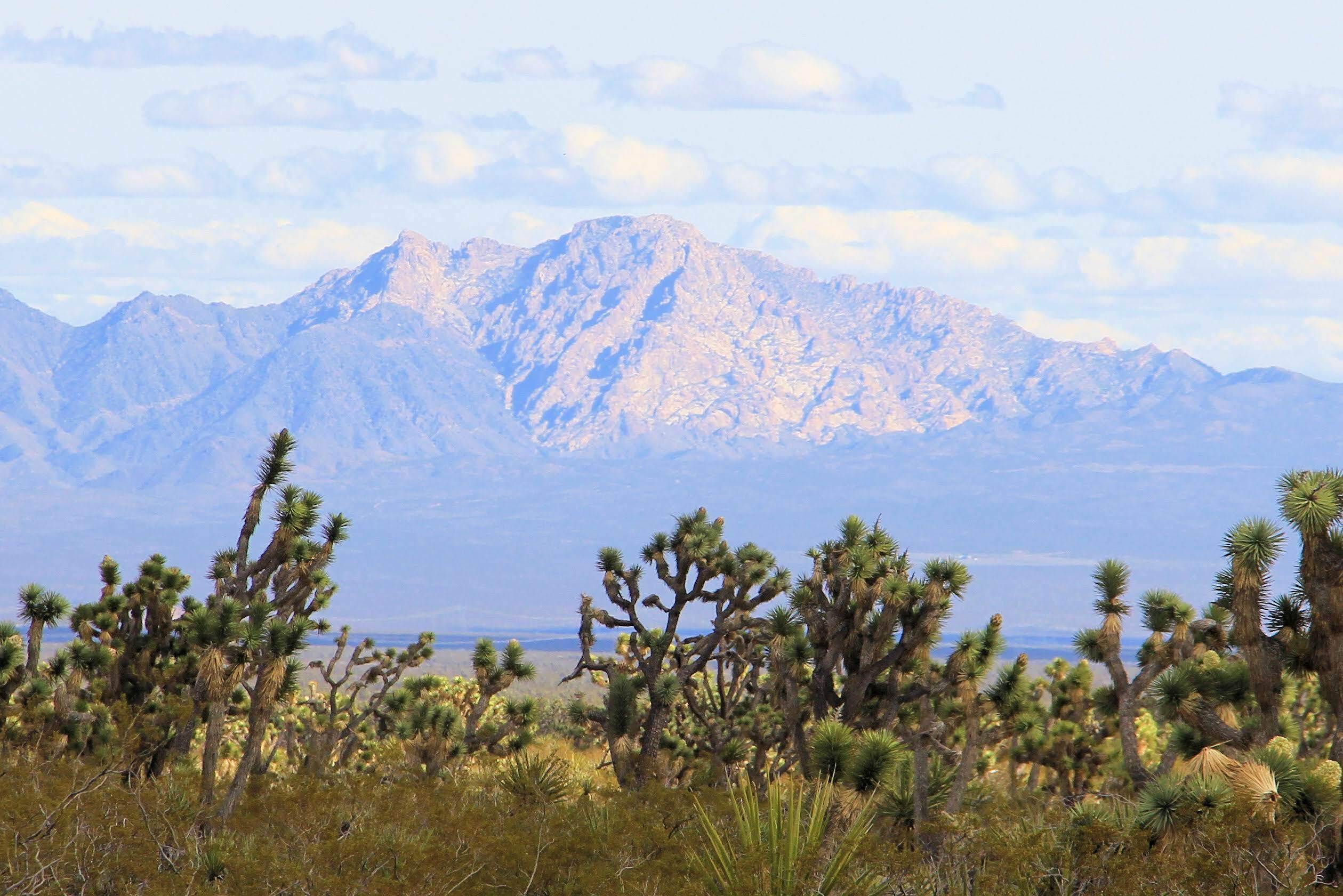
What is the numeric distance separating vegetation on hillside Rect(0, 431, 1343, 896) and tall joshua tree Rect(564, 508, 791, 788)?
67 millimetres

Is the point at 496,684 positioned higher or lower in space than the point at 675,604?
lower

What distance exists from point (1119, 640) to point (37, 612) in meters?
16.0

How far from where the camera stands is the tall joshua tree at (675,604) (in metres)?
25.0

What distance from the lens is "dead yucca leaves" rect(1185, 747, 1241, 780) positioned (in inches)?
540

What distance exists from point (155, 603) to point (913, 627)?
11532mm

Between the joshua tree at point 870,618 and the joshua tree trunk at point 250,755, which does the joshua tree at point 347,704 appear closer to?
the joshua tree trunk at point 250,755

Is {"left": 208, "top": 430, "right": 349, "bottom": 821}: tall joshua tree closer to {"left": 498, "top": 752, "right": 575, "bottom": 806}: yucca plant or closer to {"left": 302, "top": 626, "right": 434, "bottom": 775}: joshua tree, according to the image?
{"left": 498, "top": 752, "right": 575, "bottom": 806}: yucca plant

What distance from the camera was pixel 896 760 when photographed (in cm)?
1647

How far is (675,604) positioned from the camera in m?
25.6

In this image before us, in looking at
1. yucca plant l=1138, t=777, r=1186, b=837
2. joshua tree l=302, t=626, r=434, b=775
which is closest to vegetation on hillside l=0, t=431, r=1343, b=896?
yucca plant l=1138, t=777, r=1186, b=837

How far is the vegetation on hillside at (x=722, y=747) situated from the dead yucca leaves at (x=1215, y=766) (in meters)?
0.03

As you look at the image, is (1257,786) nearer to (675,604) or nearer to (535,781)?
(535,781)

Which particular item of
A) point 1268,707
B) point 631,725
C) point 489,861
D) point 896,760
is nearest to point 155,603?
point 631,725

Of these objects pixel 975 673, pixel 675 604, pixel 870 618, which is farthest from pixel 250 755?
pixel 975 673
